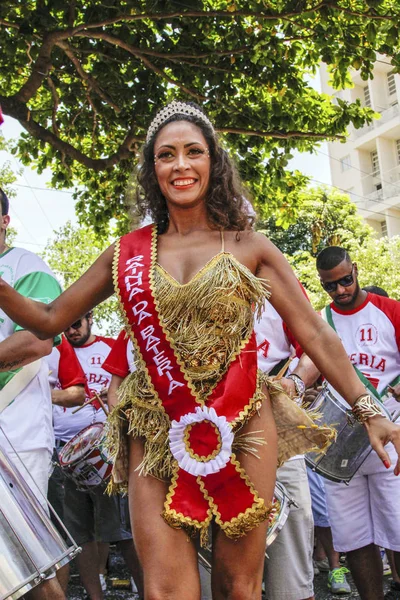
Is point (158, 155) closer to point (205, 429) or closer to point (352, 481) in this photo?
point (205, 429)

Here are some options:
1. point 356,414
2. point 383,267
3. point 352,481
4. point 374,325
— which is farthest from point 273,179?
point 383,267

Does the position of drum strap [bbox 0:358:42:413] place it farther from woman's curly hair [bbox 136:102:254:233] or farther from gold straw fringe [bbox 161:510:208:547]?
gold straw fringe [bbox 161:510:208:547]

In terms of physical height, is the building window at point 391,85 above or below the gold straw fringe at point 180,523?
above

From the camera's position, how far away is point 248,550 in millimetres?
2816

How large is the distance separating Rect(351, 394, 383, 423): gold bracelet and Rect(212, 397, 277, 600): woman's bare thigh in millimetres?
372

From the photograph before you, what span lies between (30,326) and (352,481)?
2.95 metres

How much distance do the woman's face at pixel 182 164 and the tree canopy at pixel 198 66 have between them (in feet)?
15.0

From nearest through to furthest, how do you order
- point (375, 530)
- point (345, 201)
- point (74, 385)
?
point (375, 530) < point (74, 385) < point (345, 201)

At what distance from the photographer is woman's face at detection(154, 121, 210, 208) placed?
316 centimetres

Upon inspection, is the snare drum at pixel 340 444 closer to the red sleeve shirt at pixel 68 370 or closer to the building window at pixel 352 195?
the red sleeve shirt at pixel 68 370

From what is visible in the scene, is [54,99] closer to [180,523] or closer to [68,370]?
[68,370]

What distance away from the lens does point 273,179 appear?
9953 millimetres

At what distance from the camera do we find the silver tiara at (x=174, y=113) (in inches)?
131

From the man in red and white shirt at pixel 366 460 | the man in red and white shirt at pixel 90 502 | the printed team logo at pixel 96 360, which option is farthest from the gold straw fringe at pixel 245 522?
the printed team logo at pixel 96 360
